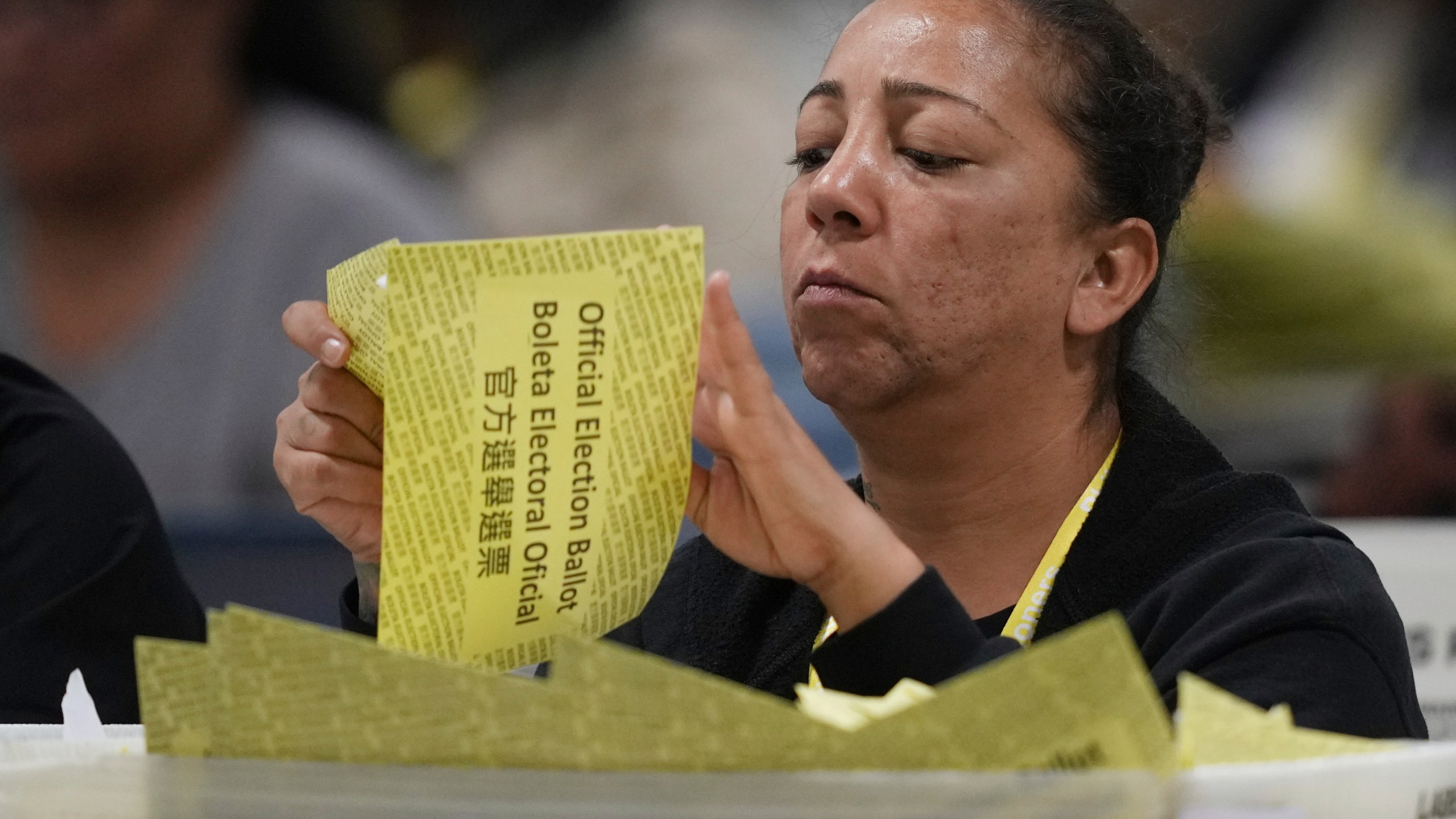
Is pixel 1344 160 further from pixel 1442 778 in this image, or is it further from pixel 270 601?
pixel 1442 778

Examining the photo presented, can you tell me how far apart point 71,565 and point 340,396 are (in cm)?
55

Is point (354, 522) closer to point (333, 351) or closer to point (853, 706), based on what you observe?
point (333, 351)

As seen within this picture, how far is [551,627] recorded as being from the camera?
0.72m

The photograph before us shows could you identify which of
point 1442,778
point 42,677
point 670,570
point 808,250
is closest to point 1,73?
point 42,677

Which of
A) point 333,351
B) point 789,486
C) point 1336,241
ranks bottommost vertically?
point 1336,241

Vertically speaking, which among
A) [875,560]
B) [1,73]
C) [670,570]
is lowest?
[670,570]

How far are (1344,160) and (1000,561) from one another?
2158 mm

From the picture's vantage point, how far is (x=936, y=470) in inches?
46.7

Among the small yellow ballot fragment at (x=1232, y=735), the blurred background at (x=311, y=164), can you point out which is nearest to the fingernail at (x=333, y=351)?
the small yellow ballot fragment at (x=1232, y=735)

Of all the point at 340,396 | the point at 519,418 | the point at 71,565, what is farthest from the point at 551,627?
the point at 71,565

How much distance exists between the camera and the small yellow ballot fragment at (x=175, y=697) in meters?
0.57

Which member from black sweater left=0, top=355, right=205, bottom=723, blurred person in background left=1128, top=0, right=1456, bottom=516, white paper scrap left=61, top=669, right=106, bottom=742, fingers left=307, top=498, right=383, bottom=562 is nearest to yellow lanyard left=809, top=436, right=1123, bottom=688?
fingers left=307, top=498, right=383, bottom=562

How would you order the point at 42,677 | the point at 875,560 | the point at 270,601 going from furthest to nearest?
the point at 270,601 → the point at 42,677 → the point at 875,560

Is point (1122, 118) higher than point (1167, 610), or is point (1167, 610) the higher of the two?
point (1122, 118)
